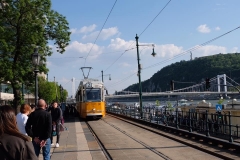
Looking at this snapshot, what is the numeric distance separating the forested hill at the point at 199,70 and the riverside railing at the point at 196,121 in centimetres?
5527

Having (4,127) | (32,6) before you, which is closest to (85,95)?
(32,6)

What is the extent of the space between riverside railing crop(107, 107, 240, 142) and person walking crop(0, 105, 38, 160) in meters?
9.12

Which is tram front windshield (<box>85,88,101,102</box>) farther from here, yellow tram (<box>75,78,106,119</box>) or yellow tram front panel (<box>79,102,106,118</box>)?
yellow tram front panel (<box>79,102,106,118</box>)

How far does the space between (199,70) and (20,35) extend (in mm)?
80409

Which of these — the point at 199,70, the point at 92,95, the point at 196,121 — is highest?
the point at 199,70

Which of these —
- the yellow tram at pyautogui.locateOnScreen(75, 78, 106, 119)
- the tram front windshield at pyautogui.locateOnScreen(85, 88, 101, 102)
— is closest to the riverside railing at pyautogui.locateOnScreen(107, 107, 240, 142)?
the yellow tram at pyautogui.locateOnScreen(75, 78, 106, 119)

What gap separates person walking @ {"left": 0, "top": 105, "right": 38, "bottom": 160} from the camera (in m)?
3.14

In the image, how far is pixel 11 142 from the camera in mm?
3172

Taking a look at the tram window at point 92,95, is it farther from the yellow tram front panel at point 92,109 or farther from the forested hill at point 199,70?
the forested hill at point 199,70

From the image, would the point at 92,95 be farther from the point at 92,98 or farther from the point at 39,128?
the point at 39,128

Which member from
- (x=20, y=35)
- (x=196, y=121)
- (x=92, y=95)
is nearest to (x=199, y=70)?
(x=92, y=95)

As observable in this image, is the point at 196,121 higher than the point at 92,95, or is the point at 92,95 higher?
the point at 92,95

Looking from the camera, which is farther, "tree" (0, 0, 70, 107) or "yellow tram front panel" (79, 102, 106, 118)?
"yellow tram front panel" (79, 102, 106, 118)

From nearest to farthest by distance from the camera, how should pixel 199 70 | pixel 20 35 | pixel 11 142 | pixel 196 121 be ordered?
pixel 11 142
pixel 196 121
pixel 20 35
pixel 199 70
